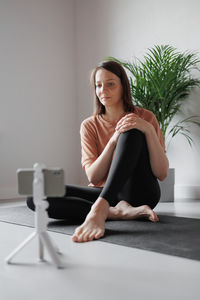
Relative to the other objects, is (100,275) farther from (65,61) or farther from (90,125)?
(65,61)

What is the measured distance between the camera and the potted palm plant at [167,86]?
350cm

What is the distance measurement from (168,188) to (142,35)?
5.26 ft

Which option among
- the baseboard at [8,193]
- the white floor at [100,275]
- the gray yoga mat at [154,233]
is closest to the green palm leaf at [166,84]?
the gray yoga mat at [154,233]

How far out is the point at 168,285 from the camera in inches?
46.7

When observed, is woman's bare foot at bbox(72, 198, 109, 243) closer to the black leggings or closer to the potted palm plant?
the black leggings

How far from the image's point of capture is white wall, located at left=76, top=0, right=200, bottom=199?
12.2 ft

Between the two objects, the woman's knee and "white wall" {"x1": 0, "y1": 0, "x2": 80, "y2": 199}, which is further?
"white wall" {"x1": 0, "y1": 0, "x2": 80, "y2": 199}

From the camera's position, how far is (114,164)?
193cm

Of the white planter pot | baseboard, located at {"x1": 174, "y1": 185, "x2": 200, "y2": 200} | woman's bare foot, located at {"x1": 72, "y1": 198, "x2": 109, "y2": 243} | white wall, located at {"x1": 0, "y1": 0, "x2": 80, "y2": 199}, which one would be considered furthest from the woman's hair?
white wall, located at {"x1": 0, "y1": 0, "x2": 80, "y2": 199}

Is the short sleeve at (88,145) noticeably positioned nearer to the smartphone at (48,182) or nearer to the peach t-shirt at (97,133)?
the peach t-shirt at (97,133)

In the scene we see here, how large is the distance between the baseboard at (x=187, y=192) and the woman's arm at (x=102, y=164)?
1672 mm

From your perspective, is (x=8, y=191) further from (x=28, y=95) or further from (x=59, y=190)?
(x=59, y=190)

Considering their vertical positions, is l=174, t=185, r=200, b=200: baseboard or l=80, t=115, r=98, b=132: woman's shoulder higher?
l=80, t=115, r=98, b=132: woman's shoulder

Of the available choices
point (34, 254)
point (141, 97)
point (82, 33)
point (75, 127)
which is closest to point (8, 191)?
point (75, 127)
